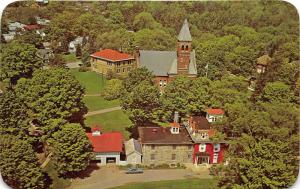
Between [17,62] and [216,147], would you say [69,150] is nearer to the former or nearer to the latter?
[216,147]

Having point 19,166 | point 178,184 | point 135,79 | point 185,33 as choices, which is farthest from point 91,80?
point 19,166

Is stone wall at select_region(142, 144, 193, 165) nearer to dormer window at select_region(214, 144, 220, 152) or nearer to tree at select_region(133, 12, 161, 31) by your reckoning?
dormer window at select_region(214, 144, 220, 152)

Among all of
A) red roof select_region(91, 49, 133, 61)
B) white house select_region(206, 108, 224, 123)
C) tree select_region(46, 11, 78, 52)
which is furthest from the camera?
tree select_region(46, 11, 78, 52)

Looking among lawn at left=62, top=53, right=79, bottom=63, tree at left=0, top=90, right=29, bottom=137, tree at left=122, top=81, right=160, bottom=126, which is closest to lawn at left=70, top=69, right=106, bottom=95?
lawn at left=62, top=53, right=79, bottom=63

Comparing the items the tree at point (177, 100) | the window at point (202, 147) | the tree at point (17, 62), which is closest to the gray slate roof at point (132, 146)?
the tree at point (177, 100)

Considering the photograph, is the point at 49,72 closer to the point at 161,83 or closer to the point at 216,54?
the point at 161,83

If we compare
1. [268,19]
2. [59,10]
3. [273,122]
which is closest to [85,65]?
[59,10]
